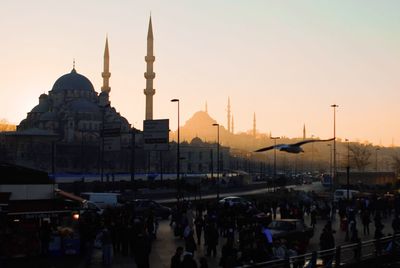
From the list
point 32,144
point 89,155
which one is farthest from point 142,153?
point 32,144

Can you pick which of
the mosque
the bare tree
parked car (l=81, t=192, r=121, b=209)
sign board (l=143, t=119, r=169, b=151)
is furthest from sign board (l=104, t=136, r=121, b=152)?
the bare tree

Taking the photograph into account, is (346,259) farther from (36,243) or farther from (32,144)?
(32,144)

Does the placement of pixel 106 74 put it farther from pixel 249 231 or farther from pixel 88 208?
pixel 249 231

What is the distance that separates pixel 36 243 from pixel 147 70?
75832 mm

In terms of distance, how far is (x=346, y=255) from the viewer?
14750 millimetres

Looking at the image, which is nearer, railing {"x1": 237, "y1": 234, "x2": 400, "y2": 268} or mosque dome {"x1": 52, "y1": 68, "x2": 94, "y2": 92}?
railing {"x1": 237, "y1": 234, "x2": 400, "y2": 268}

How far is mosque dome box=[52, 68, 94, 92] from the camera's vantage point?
107 m

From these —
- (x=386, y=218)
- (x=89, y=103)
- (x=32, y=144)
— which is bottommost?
(x=386, y=218)

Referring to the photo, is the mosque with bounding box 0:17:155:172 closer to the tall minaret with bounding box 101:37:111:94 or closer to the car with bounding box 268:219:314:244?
the tall minaret with bounding box 101:37:111:94

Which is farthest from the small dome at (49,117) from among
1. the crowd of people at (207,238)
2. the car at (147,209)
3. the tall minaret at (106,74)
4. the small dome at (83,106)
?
the crowd of people at (207,238)

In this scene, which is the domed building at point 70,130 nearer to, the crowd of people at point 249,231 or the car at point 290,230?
the crowd of people at point 249,231

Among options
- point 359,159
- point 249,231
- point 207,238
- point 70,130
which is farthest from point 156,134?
point 359,159

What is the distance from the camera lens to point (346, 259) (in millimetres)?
14633

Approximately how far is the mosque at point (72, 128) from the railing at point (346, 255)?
5617 centimetres
